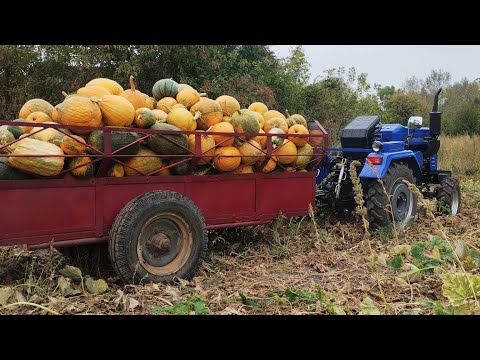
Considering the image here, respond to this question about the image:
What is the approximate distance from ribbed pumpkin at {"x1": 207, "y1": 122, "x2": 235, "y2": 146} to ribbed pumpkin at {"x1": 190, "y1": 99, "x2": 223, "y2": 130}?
0.11 metres

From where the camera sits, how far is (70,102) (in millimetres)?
4562

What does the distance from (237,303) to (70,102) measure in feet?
8.30

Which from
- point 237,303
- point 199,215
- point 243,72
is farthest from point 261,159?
point 243,72

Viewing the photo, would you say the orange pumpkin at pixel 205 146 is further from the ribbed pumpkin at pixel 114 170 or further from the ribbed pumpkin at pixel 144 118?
the ribbed pumpkin at pixel 114 170

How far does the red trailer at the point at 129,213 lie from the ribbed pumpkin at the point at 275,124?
3.67 feet

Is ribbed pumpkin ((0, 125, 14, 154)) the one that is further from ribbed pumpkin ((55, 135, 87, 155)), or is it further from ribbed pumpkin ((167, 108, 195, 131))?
ribbed pumpkin ((167, 108, 195, 131))

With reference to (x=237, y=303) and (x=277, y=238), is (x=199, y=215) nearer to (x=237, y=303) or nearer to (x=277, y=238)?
(x=237, y=303)

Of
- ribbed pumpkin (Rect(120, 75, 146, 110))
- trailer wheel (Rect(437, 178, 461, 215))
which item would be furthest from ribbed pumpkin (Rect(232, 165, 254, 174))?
trailer wheel (Rect(437, 178, 461, 215))

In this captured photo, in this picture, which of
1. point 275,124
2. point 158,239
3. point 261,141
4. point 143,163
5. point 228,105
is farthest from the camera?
point 275,124

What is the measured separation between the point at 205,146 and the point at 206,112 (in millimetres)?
587

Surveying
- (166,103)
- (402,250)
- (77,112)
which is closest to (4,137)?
(77,112)

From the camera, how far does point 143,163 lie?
4.91m

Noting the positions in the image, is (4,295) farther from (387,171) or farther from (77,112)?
(387,171)

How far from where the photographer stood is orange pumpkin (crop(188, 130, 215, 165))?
17.4 ft
